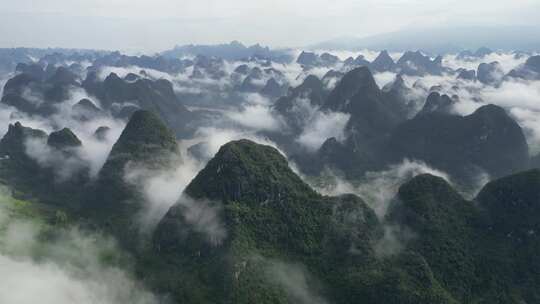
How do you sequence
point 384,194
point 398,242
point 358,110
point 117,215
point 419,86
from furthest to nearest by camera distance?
point 419,86, point 358,110, point 384,194, point 117,215, point 398,242

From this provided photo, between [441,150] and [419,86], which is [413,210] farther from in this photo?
[419,86]

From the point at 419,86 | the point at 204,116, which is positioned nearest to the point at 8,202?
the point at 204,116

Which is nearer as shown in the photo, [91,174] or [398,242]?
[398,242]

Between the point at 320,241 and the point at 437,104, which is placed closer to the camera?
the point at 320,241

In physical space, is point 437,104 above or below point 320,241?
below

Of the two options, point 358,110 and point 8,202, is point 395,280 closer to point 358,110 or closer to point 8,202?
point 8,202

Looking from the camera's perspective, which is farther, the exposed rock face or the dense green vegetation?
Result: the exposed rock face

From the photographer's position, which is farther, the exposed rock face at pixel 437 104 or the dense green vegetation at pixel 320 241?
the exposed rock face at pixel 437 104

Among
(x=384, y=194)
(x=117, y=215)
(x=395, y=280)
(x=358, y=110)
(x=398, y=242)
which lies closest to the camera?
(x=395, y=280)

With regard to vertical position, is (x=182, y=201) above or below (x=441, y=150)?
above
